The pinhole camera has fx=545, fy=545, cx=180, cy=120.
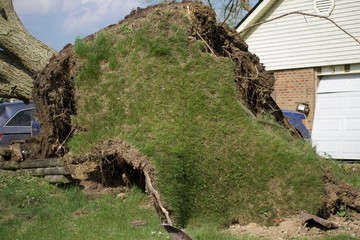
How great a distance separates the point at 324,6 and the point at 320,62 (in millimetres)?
1787

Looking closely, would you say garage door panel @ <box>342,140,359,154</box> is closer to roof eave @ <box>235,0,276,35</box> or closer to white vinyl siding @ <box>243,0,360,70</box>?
white vinyl siding @ <box>243,0,360,70</box>

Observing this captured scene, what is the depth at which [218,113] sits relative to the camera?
25.0 feet

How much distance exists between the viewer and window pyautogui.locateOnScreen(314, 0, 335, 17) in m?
17.1

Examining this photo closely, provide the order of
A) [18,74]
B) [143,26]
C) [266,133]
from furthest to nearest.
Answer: [18,74] < [143,26] < [266,133]

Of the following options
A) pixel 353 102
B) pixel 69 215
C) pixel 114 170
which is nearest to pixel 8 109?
pixel 114 170

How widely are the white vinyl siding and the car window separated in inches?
350

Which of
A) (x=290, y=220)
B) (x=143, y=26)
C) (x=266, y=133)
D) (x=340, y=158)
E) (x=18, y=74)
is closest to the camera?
(x=290, y=220)

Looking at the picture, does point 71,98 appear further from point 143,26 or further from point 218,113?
point 218,113

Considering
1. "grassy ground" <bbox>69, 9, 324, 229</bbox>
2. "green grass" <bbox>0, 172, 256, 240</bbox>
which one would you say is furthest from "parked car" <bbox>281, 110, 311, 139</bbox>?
"green grass" <bbox>0, 172, 256, 240</bbox>

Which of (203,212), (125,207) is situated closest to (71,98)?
(125,207)

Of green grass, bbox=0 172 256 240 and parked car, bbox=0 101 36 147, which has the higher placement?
parked car, bbox=0 101 36 147

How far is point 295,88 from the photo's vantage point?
58.5ft

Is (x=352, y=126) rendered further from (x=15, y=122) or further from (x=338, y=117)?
(x=15, y=122)

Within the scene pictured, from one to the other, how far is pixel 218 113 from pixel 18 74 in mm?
4428
